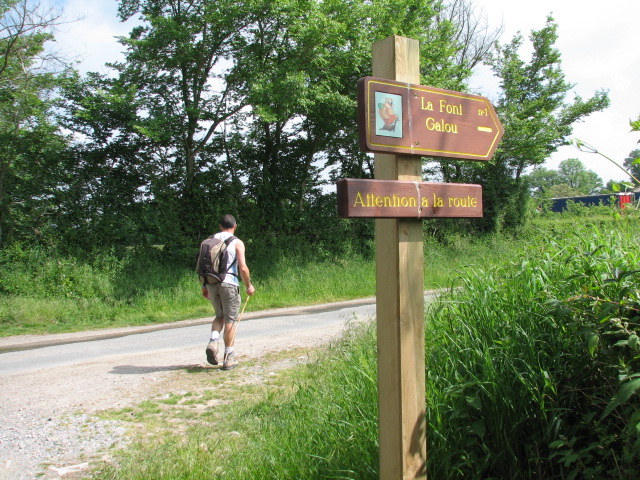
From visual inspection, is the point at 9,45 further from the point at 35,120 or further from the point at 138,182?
the point at 138,182

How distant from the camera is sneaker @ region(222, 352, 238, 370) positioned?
21.6 ft

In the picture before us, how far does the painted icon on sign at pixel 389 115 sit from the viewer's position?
2749 millimetres

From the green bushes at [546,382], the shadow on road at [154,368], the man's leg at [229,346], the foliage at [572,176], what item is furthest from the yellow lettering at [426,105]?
the foliage at [572,176]

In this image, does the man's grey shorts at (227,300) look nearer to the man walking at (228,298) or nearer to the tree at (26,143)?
the man walking at (228,298)

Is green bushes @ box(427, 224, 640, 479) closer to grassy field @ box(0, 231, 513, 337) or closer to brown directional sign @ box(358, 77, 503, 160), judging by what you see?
brown directional sign @ box(358, 77, 503, 160)

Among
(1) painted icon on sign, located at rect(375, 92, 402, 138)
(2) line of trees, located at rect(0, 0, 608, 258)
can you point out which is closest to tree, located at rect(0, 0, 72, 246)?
(2) line of trees, located at rect(0, 0, 608, 258)

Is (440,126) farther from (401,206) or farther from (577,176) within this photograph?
(577,176)

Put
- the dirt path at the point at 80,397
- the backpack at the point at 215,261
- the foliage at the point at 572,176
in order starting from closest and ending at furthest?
the dirt path at the point at 80,397
the backpack at the point at 215,261
the foliage at the point at 572,176

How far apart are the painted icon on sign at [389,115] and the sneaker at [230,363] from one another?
15.2ft

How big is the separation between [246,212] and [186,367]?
32.4ft

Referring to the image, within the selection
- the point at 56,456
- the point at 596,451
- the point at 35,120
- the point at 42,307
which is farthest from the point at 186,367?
the point at 35,120

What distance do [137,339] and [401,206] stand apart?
7382 mm

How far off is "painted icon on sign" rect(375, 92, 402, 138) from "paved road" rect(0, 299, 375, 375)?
5445mm

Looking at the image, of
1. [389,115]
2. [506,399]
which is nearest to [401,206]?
[389,115]
